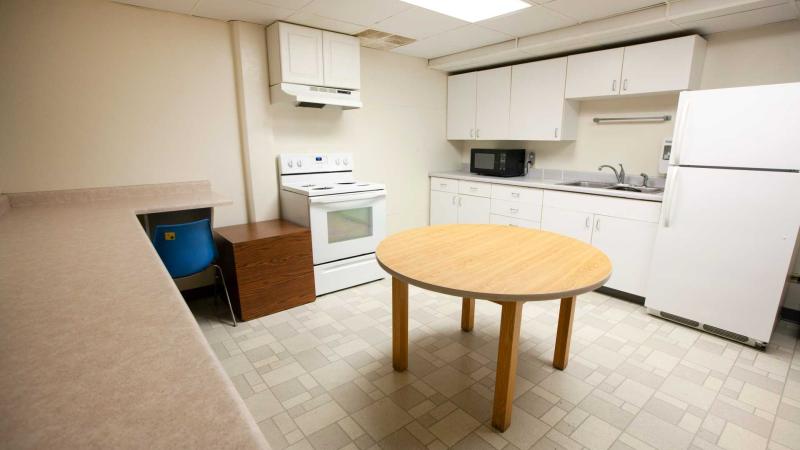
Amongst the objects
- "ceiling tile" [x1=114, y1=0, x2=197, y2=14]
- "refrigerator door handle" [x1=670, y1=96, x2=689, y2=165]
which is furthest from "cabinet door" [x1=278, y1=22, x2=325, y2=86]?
"refrigerator door handle" [x1=670, y1=96, x2=689, y2=165]

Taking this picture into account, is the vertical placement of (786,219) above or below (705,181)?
below

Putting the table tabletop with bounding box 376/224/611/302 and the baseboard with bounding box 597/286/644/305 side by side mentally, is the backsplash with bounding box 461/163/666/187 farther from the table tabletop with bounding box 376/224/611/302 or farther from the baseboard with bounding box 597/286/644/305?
the table tabletop with bounding box 376/224/611/302

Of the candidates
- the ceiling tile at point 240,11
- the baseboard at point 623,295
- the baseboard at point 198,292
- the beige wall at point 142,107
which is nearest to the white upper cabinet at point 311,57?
the ceiling tile at point 240,11

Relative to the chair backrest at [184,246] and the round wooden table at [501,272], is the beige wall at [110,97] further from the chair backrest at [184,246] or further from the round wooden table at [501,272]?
the round wooden table at [501,272]

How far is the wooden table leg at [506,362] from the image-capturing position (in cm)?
165

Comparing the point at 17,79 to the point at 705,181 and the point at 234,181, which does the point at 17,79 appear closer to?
the point at 234,181

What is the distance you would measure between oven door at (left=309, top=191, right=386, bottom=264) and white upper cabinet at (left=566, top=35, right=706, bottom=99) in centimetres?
209

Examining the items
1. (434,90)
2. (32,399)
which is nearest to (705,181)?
(434,90)

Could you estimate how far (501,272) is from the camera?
1.64 meters

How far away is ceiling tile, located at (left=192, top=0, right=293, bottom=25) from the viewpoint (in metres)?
2.57

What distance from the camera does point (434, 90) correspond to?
4.46 metres

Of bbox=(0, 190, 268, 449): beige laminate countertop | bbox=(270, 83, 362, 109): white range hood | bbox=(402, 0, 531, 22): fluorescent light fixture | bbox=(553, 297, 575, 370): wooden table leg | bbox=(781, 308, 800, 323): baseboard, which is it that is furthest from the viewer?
bbox=(270, 83, 362, 109): white range hood

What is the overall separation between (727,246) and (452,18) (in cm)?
250

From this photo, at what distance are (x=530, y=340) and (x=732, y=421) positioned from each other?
104 cm
